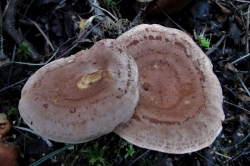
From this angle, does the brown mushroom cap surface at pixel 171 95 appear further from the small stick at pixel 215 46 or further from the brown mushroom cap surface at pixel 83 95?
the small stick at pixel 215 46

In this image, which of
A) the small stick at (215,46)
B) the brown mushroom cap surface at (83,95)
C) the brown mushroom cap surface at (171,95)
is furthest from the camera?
the small stick at (215,46)

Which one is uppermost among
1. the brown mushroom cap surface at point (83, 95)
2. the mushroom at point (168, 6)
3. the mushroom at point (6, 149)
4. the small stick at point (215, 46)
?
the mushroom at point (168, 6)

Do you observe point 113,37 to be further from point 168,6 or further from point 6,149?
point 6,149

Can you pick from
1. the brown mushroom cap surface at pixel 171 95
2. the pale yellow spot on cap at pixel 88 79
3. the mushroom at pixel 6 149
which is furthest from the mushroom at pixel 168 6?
the mushroom at pixel 6 149

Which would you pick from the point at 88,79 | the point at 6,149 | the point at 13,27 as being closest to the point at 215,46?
the point at 88,79

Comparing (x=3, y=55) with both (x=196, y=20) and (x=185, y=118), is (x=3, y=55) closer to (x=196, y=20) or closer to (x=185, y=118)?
(x=185, y=118)

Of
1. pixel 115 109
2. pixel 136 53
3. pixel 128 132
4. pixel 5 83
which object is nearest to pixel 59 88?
pixel 115 109
